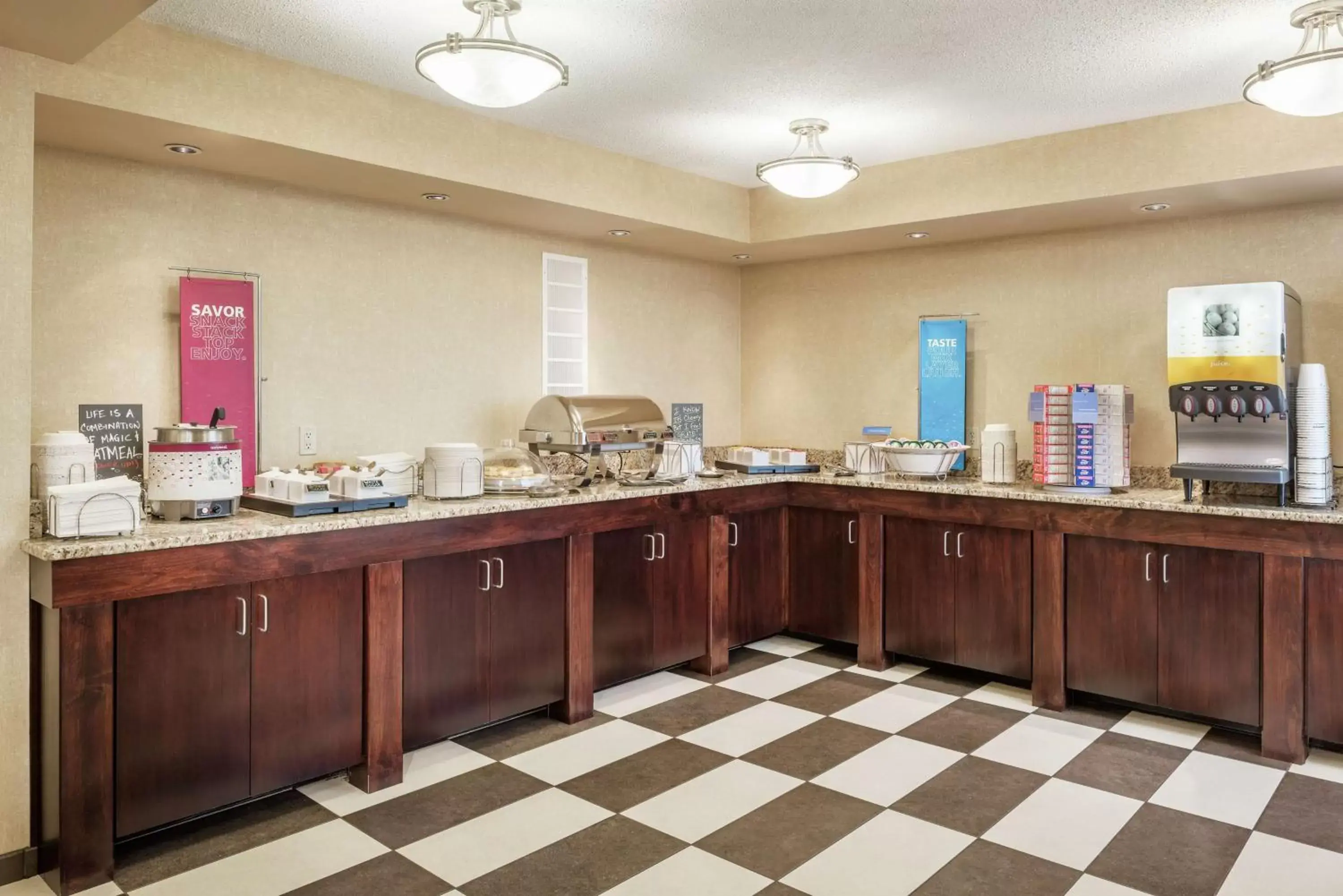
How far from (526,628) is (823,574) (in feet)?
6.31

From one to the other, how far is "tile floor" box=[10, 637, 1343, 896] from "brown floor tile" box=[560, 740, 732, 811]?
0.01m

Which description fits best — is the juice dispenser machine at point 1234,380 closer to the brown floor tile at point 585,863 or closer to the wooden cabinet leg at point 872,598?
the wooden cabinet leg at point 872,598

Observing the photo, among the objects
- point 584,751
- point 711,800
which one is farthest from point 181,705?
point 711,800

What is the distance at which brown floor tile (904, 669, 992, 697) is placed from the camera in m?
4.40

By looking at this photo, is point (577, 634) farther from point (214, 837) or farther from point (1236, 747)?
point (1236, 747)

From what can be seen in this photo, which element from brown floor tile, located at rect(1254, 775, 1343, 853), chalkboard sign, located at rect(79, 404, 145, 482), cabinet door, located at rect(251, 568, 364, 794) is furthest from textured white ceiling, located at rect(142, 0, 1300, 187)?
brown floor tile, located at rect(1254, 775, 1343, 853)

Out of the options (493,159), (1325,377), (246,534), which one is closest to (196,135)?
(493,159)

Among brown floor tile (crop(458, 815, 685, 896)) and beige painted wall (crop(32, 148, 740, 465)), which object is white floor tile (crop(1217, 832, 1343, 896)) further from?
beige painted wall (crop(32, 148, 740, 465))

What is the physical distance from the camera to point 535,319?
4.98 meters

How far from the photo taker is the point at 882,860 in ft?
8.99

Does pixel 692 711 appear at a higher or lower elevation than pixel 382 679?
lower

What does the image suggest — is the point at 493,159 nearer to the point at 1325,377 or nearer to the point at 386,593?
the point at 386,593

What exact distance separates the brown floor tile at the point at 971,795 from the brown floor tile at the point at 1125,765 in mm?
184

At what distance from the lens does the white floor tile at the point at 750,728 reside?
3.65m
